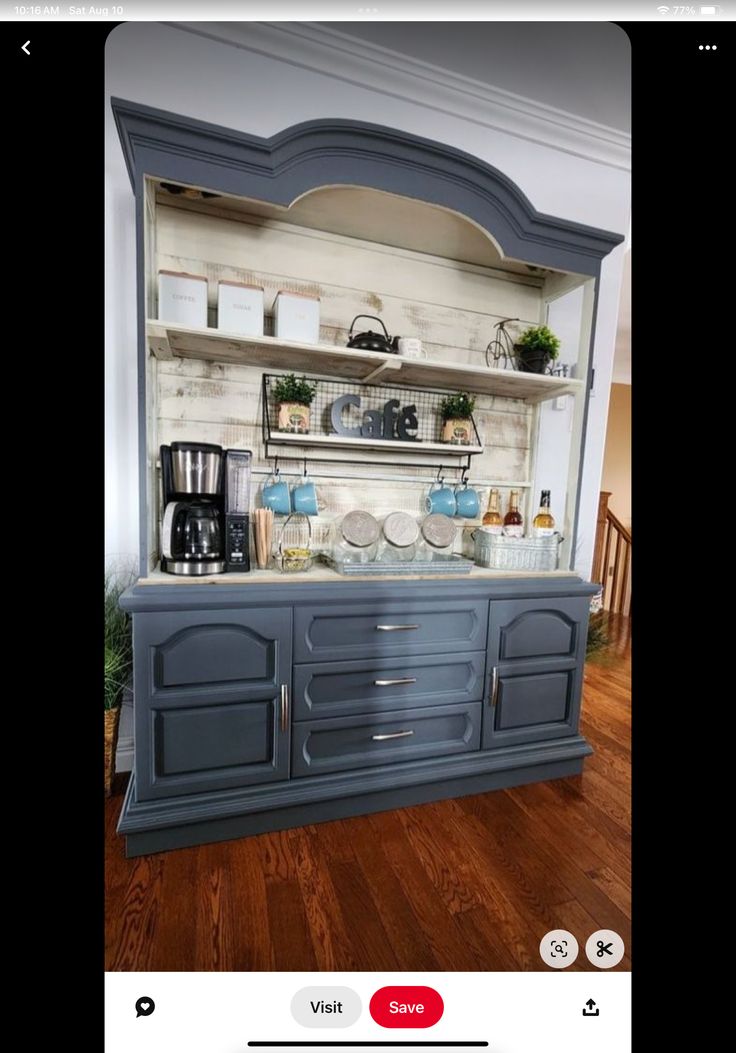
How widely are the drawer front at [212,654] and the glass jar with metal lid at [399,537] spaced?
373 mm

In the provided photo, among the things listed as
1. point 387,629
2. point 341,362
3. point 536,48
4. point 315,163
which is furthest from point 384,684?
point 315,163

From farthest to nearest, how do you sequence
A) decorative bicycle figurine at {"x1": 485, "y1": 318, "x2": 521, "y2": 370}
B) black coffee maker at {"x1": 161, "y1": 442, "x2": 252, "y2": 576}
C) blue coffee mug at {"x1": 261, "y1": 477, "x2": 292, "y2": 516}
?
decorative bicycle figurine at {"x1": 485, "y1": 318, "x2": 521, "y2": 370}
blue coffee mug at {"x1": 261, "y1": 477, "x2": 292, "y2": 516}
black coffee maker at {"x1": 161, "y1": 442, "x2": 252, "y2": 576}

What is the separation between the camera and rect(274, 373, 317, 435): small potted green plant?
46.8 inches

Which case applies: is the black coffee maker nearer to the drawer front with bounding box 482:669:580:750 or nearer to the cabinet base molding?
the cabinet base molding

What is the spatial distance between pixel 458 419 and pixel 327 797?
3.65 feet

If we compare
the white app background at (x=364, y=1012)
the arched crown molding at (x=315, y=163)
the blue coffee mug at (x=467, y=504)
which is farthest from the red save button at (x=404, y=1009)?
the arched crown molding at (x=315, y=163)

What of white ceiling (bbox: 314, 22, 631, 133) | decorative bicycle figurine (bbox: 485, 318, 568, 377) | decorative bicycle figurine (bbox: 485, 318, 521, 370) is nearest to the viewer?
white ceiling (bbox: 314, 22, 631, 133)

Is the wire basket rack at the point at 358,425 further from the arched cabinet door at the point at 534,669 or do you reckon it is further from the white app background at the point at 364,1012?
the white app background at the point at 364,1012

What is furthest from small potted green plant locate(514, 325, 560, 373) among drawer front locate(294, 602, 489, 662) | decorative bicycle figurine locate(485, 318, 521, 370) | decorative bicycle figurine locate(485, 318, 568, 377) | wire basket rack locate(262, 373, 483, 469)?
drawer front locate(294, 602, 489, 662)

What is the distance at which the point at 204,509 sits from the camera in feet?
3.34

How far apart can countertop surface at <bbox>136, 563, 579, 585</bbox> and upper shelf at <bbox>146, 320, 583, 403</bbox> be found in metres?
0.55

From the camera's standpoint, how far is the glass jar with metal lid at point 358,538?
119 centimetres

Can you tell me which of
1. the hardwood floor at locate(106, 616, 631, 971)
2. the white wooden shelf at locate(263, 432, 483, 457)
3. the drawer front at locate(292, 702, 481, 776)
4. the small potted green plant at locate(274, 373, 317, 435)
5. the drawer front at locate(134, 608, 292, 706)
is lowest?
the hardwood floor at locate(106, 616, 631, 971)
